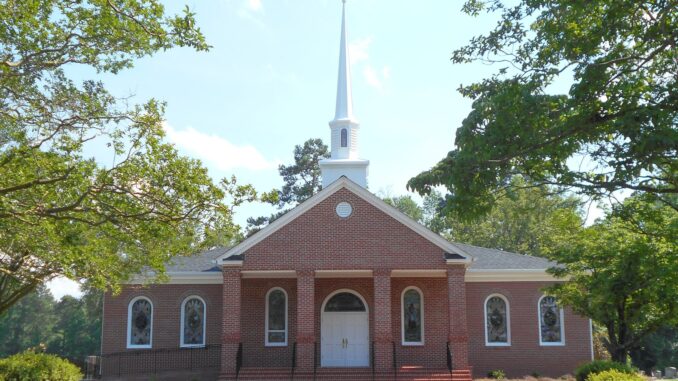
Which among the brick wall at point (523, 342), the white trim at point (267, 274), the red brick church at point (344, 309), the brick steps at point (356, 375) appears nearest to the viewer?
→ the brick steps at point (356, 375)

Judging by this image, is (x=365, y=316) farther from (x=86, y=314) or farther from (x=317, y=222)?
(x=86, y=314)

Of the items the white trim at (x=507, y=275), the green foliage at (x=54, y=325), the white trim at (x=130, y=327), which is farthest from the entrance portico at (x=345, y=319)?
the green foliage at (x=54, y=325)

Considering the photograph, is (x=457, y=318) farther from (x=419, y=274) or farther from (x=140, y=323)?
(x=140, y=323)

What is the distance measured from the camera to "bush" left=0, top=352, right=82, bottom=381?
20.8 m

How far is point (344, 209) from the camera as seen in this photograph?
2573 centimetres

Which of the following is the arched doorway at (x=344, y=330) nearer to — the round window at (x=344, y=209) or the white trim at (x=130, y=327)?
the round window at (x=344, y=209)

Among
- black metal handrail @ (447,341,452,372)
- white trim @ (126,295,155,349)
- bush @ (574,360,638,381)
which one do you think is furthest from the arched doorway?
bush @ (574,360,638,381)

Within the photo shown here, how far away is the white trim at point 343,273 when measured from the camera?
1020 inches

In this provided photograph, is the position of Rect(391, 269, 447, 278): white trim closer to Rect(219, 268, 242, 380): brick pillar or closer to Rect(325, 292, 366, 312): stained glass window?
Rect(325, 292, 366, 312): stained glass window

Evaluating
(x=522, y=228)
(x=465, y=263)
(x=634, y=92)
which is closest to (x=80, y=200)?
(x=634, y=92)

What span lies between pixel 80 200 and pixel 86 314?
190 feet

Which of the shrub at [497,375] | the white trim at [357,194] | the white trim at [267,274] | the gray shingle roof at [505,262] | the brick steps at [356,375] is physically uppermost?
the white trim at [357,194]

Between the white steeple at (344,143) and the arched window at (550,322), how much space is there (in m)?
9.39

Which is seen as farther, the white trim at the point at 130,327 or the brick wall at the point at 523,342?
the white trim at the point at 130,327
